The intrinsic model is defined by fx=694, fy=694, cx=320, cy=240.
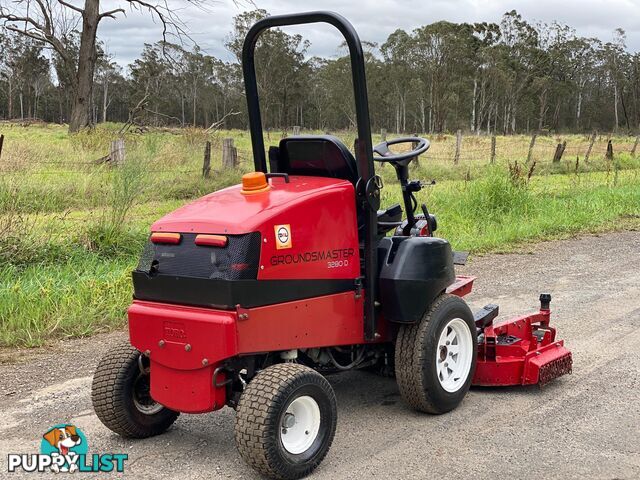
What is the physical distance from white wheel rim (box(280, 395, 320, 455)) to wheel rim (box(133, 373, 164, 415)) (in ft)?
2.79

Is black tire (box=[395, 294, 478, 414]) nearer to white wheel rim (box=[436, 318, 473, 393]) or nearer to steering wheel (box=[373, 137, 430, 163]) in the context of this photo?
white wheel rim (box=[436, 318, 473, 393])

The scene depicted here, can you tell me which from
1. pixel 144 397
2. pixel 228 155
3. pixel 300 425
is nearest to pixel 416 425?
pixel 300 425

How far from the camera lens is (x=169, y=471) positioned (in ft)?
11.1

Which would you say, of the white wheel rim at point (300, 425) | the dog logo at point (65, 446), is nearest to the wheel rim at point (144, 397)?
the dog logo at point (65, 446)

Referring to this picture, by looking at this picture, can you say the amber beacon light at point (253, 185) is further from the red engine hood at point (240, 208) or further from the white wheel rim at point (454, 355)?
the white wheel rim at point (454, 355)

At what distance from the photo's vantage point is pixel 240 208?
11.2ft

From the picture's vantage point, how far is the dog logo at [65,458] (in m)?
3.47

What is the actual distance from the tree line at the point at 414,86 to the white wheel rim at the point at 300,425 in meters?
50.6

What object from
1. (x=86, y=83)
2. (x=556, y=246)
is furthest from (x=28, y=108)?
(x=556, y=246)

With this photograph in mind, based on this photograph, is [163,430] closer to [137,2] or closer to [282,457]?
[282,457]

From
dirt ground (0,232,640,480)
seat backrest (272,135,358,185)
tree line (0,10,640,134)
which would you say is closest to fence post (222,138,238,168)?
dirt ground (0,232,640,480)

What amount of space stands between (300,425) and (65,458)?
127 centimetres

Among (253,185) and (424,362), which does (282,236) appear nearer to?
(253,185)

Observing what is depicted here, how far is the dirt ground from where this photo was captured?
3.43 metres
